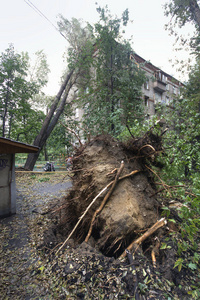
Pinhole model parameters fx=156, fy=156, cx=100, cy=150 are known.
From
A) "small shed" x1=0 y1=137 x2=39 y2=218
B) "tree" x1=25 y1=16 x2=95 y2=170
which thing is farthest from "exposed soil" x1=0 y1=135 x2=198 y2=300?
"tree" x1=25 y1=16 x2=95 y2=170

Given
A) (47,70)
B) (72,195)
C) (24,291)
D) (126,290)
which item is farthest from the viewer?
(47,70)

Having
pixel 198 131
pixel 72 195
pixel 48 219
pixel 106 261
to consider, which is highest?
pixel 198 131

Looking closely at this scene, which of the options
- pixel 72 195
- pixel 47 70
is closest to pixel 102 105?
pixel 72 195

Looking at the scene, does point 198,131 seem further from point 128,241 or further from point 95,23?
point 95,23

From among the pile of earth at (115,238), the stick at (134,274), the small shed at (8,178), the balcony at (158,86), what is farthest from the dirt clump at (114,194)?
the balcony at (158,86)

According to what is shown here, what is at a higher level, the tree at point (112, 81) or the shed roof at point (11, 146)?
the tree at point (112, 81)

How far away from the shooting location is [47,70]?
61.3ft

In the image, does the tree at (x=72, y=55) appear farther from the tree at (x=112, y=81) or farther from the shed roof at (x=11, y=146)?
the shed roof at (x=11, y=146)

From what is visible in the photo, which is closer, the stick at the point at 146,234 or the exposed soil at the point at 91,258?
the exposed soil at the point at 91,258

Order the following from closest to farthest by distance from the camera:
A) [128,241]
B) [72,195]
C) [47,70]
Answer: [128,241] → [72,195] → [47,70]

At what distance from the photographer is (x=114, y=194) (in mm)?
2799

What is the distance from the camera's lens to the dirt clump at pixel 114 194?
243cm

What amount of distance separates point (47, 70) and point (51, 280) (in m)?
20.9

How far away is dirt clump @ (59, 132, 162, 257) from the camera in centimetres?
243
